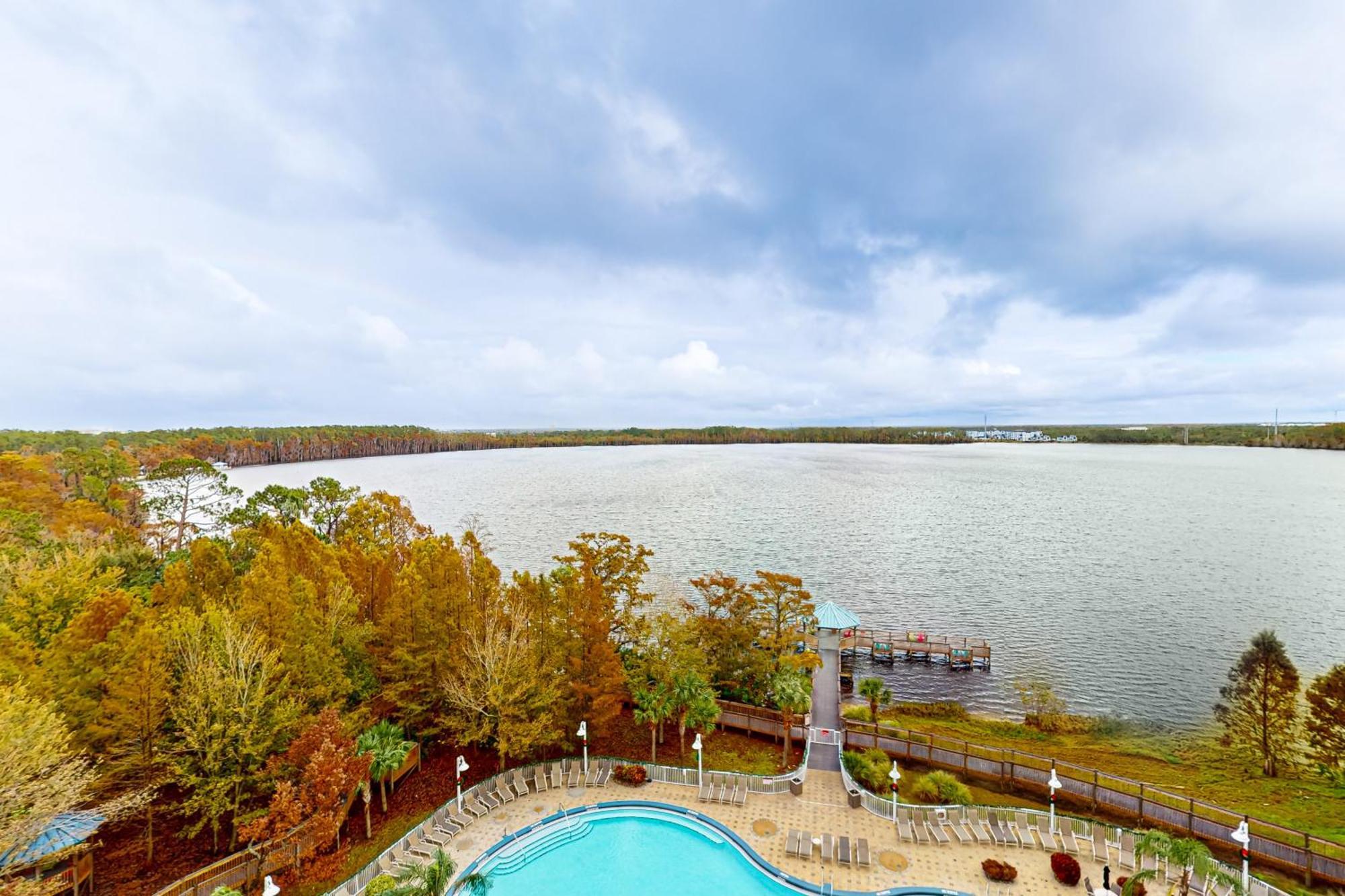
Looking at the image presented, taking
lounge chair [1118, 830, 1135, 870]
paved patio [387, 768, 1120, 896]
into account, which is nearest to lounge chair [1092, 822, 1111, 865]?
paved patio [387, 768, 1120, 896]

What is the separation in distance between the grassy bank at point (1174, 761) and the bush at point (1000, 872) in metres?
11.6

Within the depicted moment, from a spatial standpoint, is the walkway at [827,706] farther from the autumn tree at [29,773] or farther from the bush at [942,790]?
the autumn tree at [29,773]

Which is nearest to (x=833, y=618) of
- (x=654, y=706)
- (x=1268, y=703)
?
(x=654, y=706)

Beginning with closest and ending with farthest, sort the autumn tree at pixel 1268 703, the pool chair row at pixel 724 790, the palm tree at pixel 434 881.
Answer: the palm tree at pixel 434 881 < the pool chair row at pixel 724 790 < the autumn tree at pixel 1268 703

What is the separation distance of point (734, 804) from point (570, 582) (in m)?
11.3

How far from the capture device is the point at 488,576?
85.8 feet

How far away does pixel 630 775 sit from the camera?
859 inches

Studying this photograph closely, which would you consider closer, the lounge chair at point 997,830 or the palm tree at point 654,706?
the lounge chair at point 997,830

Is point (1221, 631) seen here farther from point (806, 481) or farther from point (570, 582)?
point (806, 481)

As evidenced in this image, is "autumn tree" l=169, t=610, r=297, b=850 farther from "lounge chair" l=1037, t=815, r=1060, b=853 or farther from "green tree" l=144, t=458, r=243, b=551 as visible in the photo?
"green tree" l=144, t=458, r=243, b=551

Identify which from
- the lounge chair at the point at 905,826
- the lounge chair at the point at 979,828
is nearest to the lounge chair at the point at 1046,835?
the lounge chair at the point at 979,828

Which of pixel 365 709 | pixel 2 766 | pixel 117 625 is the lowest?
pixel 365 709

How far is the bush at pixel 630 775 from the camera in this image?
21703 millimetres

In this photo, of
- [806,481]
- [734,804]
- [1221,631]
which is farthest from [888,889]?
[806,481]
